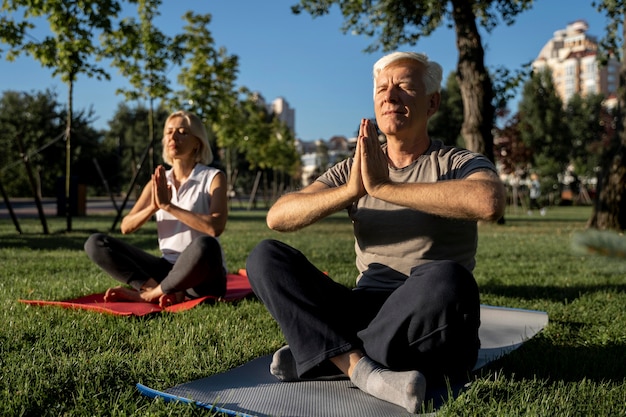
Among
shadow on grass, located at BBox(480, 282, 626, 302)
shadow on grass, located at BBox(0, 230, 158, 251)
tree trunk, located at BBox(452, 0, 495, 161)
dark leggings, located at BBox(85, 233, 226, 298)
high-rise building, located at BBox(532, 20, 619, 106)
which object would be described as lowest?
shadow on grass, located at BBox(0, 230, 158, 251)

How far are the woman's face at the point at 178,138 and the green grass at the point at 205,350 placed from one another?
3.91 feet

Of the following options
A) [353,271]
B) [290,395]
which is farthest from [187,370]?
[353,271]

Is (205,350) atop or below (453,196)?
below

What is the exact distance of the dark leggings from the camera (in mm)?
4461

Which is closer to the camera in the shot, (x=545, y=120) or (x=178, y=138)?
(x=178, y=138)

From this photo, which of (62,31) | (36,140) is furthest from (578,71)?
(62,31)

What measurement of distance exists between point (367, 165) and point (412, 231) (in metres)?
0.43

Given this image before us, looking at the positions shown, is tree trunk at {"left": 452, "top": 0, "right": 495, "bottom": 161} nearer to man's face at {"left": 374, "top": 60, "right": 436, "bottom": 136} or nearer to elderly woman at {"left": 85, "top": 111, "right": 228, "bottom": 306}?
elderly woman at {"left": 85, "top": 111, "right": 228, "bottom": 306}

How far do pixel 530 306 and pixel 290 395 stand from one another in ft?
9.74

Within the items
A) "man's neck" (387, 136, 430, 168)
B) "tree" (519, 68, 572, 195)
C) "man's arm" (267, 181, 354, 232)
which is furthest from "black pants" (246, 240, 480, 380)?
"tree" (519, 68, 572, 195)

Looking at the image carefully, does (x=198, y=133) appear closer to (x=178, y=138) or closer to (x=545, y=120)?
(x=178, y=138)

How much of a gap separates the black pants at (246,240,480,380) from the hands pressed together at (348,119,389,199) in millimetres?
393

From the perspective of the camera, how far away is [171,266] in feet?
16.2

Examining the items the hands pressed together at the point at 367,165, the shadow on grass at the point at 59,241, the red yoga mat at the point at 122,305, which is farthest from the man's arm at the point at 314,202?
the shadow on grass at the point at 59,241
